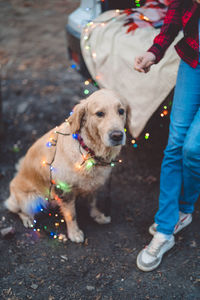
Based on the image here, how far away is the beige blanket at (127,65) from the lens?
242cm

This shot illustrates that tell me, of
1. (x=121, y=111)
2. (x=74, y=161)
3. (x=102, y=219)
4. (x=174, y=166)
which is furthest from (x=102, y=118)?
(x=102, y=219)

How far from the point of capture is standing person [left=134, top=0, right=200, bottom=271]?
1866 mm

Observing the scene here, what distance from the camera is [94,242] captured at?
2.47m

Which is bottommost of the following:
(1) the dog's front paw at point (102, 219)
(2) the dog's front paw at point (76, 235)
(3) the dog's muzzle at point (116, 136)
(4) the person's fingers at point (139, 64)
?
(1) the dog's front paw at point (102, 219)

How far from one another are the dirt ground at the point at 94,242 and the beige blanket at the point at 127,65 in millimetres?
199

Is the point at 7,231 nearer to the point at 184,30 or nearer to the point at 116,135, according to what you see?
the point at 116,135

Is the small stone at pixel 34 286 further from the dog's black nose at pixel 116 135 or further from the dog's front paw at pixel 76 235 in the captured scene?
the dog's black nose at pixel 116 135

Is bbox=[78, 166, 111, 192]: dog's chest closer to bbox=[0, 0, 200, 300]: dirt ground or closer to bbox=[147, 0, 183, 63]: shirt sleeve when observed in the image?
bbox=[0, 0, 200, 300]: dirt ground

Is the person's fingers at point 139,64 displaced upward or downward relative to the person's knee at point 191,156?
upward

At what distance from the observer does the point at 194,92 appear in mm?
1915

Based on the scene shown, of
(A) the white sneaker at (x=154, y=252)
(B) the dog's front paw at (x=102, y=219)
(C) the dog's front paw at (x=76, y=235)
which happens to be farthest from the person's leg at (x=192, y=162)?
(C) the dog's front paw at (x=76, y=235)

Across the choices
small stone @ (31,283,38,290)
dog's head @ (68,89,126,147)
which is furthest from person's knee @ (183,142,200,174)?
small stone @ (31,283,38,290)

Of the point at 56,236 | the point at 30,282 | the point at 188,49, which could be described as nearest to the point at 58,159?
the point at 56,236

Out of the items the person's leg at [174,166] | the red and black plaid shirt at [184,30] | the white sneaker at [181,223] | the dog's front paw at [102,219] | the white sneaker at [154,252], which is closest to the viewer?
the red and black plaid shirt at [184,30]
